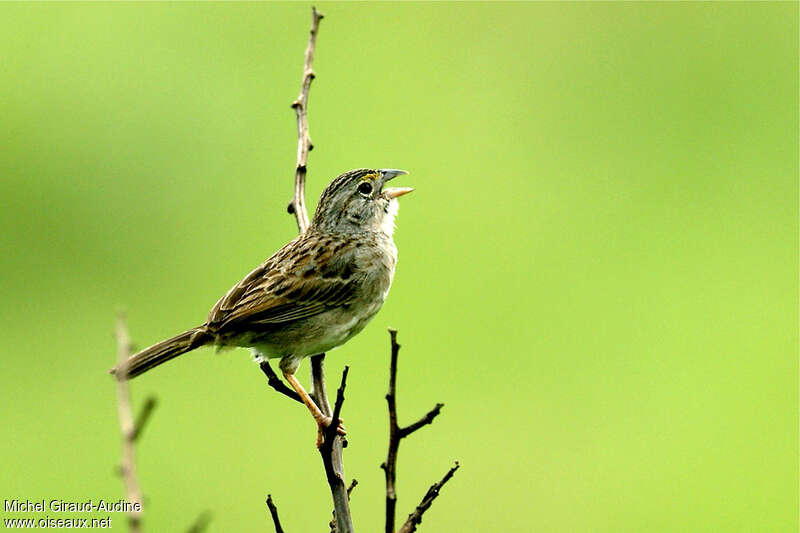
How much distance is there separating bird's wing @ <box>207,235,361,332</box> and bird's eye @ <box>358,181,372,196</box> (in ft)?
0.95

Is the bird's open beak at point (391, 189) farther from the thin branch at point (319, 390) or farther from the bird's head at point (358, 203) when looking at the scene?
the thin branch at point (319, 390)

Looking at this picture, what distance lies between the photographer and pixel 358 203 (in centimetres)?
484

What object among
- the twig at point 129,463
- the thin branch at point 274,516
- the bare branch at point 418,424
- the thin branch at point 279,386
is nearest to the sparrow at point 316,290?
the thin branch at point 279,386

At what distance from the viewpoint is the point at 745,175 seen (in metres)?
11.3

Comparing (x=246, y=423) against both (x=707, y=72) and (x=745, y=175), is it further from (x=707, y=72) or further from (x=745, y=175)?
(x=707, y=72)

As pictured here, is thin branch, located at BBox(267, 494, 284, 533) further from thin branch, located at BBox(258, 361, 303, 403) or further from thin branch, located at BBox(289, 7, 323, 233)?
thin branch, located at BBox(289, 7, 323, 233)

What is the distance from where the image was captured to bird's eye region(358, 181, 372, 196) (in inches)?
191

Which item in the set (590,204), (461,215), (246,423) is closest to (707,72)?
(590,204)

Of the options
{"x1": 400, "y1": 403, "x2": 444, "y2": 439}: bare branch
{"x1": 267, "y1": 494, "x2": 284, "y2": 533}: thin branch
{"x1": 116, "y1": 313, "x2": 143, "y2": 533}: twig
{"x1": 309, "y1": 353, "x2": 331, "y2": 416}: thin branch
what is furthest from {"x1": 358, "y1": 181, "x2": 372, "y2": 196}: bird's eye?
{"x1": 116, "y1": 313, "x2": 143, "y2": 533}: twig

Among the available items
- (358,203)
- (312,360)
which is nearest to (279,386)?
(312,360)

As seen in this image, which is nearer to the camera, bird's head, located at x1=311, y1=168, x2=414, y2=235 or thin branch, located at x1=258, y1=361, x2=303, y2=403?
thin branch, located at x1=258, y1=361, x2=303, y2=403

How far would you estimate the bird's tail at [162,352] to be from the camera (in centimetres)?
406

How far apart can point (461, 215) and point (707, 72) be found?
12.8ft

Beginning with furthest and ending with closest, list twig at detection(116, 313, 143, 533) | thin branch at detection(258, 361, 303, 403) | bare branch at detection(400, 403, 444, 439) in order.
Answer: thin branch at detection(258, 361, 303, 403)
bare branch at detection(400, 403, 444, 439)
twig at detection(116, 313, 143, 533)
